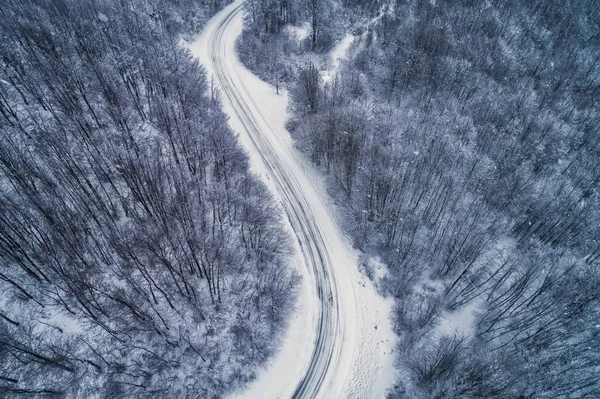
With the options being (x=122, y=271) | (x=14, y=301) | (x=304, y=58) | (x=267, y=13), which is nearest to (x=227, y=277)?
(x=122, y=271)

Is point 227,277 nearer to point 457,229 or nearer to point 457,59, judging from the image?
point 457,229

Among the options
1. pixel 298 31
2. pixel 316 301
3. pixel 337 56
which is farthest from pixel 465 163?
pixel 298 31

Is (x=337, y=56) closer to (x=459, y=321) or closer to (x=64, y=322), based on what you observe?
(x=459, y=321)

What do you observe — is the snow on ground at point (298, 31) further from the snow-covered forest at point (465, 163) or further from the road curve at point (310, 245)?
the road curve at point (310, 245)

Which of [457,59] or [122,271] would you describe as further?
[457,59]

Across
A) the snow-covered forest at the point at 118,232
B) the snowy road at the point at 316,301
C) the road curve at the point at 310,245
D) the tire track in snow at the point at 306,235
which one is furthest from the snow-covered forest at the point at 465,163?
the snow-covered forest at the point at 118,232

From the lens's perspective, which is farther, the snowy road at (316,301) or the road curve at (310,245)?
the road curve at (310,245)
